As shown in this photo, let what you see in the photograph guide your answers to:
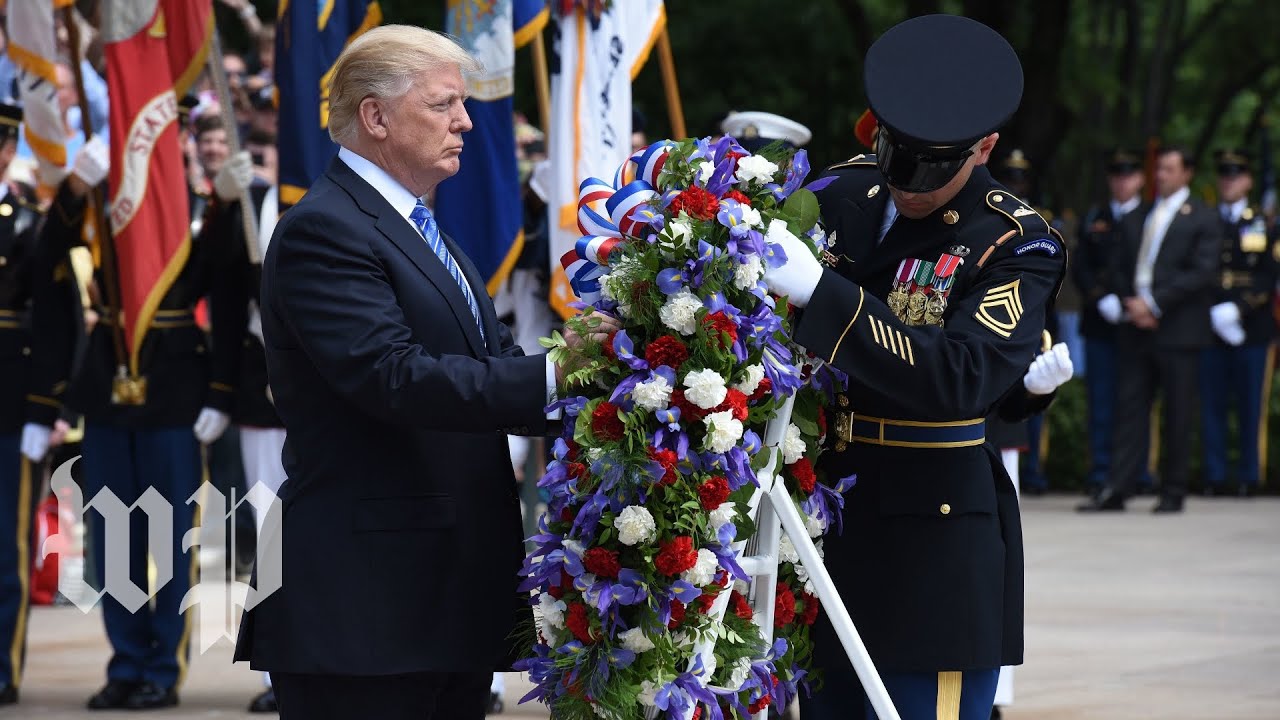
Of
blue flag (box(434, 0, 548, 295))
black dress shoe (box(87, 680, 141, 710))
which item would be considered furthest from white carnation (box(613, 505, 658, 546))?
black dress shoe (box(87, 680, 141, 710))

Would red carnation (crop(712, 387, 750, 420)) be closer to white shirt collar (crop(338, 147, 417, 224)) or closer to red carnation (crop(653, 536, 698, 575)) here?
red carnation (crop(653, 536, 698, 575))

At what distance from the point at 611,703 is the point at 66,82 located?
26.2ft

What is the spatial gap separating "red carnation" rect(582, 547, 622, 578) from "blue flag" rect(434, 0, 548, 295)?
4.40 m

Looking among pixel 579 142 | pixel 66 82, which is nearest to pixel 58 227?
pixel 579 142

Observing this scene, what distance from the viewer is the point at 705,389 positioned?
3520 mm

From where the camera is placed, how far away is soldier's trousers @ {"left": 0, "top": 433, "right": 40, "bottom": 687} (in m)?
7.71

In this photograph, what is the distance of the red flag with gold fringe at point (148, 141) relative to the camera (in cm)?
758

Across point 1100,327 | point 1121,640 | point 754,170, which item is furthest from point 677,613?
point 1100,327

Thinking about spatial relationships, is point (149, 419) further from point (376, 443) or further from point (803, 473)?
point (803, 473)

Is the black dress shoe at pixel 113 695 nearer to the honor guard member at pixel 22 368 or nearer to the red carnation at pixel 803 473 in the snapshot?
the honor guard member at pixel 22 368

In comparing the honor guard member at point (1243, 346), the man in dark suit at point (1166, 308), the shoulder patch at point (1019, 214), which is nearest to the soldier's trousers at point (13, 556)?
the shoulder patch at point (1019, 214)

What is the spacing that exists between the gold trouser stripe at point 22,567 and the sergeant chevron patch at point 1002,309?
17.0 ft

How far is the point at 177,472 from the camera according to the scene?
25.2 feet

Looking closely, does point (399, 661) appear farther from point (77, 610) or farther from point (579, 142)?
point (77, 610)
